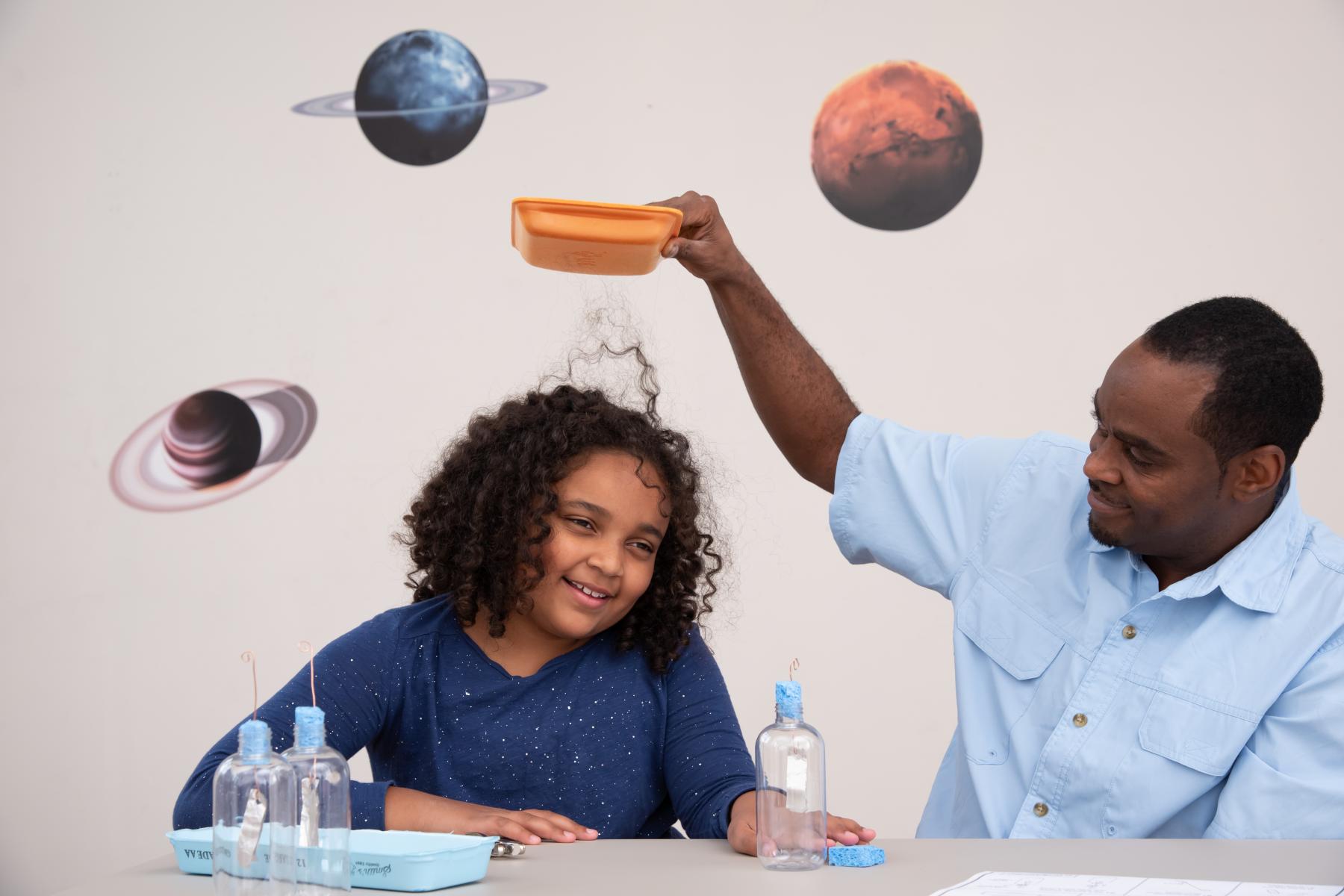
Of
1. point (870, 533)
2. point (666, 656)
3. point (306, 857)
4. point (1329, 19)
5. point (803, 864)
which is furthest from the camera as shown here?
point (1329, 19)

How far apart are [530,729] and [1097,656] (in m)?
0.80

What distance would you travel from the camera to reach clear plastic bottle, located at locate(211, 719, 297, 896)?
1.14m

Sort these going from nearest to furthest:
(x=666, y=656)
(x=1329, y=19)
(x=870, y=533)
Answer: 1. (x=666, y=656)
2. (x=870, y=533)
3. (x=1329, y=19)

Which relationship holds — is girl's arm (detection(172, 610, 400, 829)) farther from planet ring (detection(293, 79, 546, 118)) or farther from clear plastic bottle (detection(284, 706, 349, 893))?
planet ring (detection(293, 79, 546, 118))

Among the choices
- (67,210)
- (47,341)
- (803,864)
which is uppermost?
(67,210)

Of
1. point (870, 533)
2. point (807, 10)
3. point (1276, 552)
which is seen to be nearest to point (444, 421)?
point (807, 10)

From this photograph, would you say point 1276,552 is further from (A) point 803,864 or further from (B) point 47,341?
(B) point 47,341

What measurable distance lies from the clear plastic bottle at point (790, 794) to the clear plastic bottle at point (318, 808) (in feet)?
1.46

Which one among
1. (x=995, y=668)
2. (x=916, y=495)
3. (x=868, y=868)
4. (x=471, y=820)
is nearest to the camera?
(x=868, y=868)

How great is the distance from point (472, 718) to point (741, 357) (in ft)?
2.40

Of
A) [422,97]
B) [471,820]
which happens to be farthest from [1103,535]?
[422,97]

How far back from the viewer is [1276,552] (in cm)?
175

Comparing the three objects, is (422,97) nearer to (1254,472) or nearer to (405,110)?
(405,110)

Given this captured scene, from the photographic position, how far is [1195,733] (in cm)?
164
